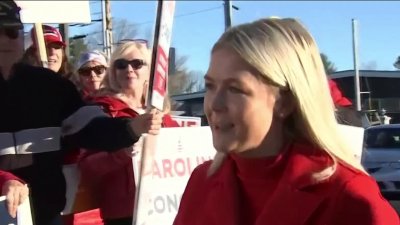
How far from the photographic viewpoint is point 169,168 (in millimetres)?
4367

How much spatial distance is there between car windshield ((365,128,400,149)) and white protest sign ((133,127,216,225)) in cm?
342

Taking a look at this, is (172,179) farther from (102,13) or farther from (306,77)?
(102,13)

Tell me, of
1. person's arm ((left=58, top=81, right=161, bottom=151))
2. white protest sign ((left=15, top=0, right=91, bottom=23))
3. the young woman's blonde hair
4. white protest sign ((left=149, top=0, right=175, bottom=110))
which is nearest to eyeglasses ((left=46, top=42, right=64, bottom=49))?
white protest sign ((left=15, top=0, right=91, bottom=23))

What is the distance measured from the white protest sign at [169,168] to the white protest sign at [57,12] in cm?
92

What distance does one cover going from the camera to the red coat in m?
1.86

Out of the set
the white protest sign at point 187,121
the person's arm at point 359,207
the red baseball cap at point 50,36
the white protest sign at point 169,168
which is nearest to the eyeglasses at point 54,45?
the red baseball cap at point 50,36

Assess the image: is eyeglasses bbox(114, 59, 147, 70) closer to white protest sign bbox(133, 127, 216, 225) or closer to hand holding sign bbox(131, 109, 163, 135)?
white protest sign bbox(133, 127, 216, 225)

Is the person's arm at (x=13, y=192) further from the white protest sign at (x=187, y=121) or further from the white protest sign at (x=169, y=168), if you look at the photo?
the white protest sign at (x=187, y=121)

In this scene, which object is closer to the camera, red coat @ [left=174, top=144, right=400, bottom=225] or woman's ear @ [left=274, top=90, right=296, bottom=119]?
red coat @ [left=174, top=144, right=400, bottom=225]

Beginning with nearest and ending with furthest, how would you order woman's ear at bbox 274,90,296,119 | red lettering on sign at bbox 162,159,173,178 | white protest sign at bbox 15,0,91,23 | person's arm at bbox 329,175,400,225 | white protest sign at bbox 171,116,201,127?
person's arm at bbox 329,175,400,225, woman's ear at bbox 274,90,296,119, red lettering on sign at bbox 162,159,173,178, white protest sign at bbox 15,0,91,23, white protest sign at bbox 171,116,201,127

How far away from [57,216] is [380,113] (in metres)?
2.36

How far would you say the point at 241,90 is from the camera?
1921mm

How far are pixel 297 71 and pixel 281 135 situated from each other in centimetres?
19

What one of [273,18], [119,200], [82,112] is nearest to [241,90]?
[273,18]
